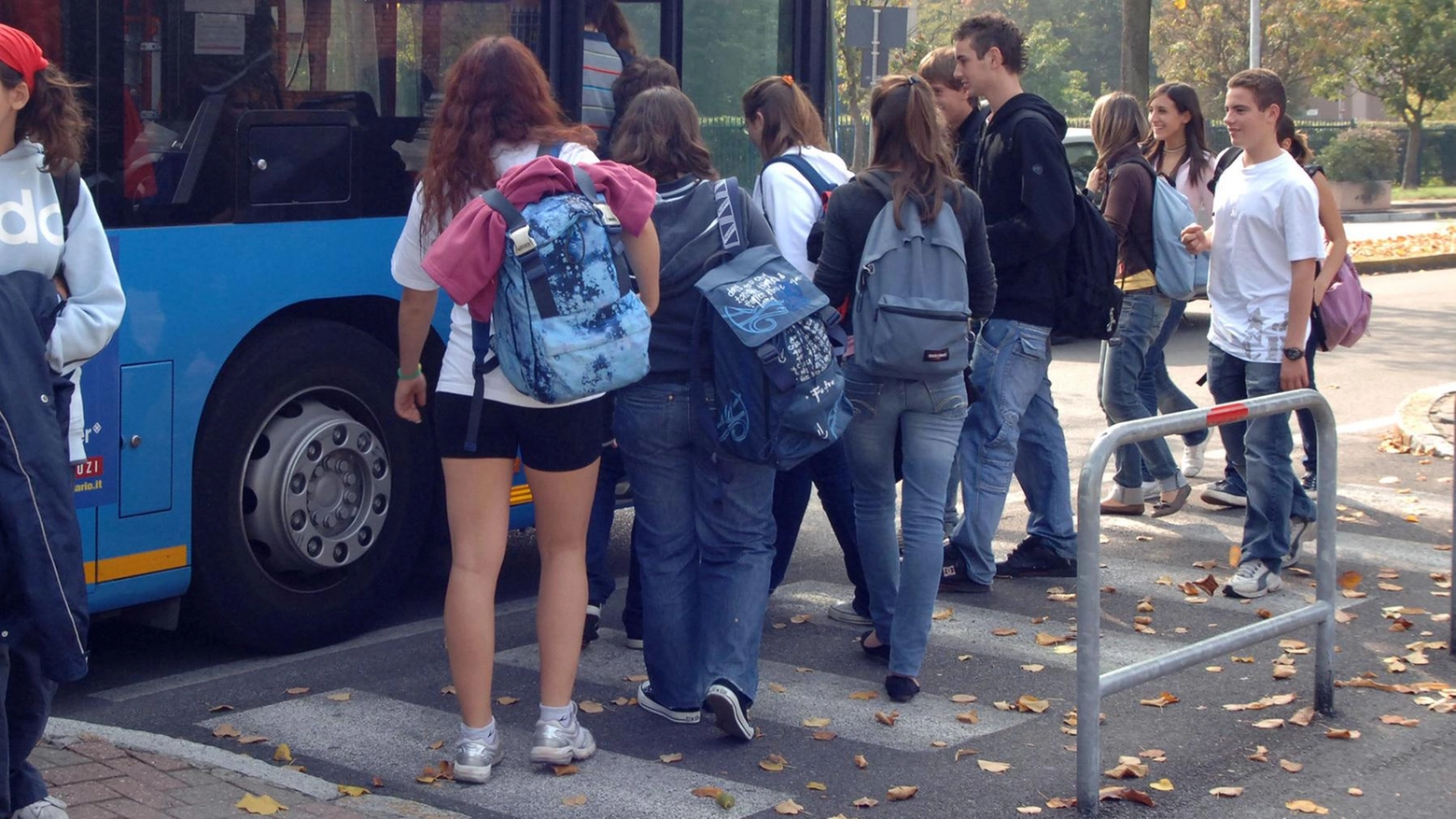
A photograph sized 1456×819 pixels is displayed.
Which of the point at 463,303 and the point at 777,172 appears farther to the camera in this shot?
the point at 777,172

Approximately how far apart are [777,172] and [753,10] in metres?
2.35

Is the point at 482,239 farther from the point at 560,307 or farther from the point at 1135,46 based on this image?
the point at 1135,46

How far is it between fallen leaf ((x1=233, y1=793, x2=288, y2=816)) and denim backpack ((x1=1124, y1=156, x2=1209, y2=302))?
4.88m

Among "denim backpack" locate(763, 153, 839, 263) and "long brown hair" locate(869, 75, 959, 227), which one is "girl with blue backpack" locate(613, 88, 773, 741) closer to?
"long brown hair" locate(869, 75, 959, 227)

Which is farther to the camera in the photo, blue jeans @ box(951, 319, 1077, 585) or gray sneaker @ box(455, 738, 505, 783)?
blue jeans @ box(951, 319, 1077, 585)

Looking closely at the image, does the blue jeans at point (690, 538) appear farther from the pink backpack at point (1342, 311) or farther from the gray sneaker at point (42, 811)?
the pink backpack at point (1342, 311)

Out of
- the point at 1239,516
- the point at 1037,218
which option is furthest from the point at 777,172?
the point at 1239,516

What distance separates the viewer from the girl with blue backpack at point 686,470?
16.1 feet

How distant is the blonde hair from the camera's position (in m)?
7.68

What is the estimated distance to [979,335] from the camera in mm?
6555

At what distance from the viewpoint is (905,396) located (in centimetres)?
529

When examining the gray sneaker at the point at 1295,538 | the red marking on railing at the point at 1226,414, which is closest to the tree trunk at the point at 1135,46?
the gray sneaker at the point at 1295,538

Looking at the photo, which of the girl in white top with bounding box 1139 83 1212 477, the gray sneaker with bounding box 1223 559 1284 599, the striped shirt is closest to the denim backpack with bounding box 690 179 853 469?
the striped shirt

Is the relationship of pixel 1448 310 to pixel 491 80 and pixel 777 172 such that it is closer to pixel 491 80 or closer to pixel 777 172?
pixel 777 172
